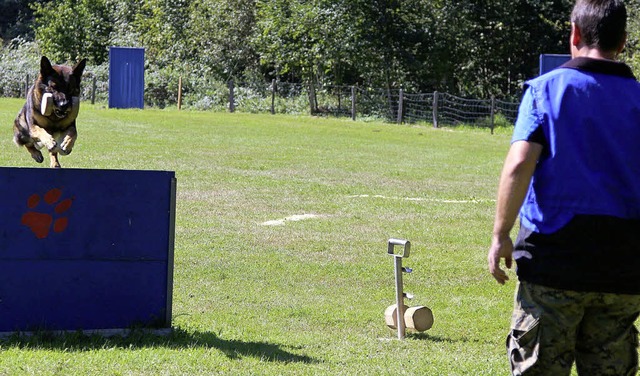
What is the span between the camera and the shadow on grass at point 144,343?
6637 mm

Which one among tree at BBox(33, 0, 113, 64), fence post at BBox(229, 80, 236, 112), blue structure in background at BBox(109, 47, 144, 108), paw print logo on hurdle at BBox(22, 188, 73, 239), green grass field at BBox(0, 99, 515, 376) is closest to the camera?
green grass field at BBox(0, 99, 515, 376)

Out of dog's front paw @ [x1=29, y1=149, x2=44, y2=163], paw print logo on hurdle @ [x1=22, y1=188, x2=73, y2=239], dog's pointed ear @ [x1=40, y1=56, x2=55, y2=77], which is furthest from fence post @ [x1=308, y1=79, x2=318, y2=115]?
paw print logo on hurdle @ [x1=22, y1=188, x2=73, y2=239]

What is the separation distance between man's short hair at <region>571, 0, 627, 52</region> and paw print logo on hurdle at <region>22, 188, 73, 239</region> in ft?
12.7

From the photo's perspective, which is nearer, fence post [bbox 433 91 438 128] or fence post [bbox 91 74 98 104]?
fence post [bbox 433 91 438 128]

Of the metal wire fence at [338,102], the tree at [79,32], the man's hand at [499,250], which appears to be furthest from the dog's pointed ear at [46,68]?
the tree at [79,32]

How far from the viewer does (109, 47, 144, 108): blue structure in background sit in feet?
139

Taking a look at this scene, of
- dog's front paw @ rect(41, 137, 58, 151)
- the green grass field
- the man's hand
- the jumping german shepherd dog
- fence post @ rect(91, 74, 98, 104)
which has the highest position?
fence post @ rect(91, 74, 98, 104)

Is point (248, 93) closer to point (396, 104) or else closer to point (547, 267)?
point (396, 104)

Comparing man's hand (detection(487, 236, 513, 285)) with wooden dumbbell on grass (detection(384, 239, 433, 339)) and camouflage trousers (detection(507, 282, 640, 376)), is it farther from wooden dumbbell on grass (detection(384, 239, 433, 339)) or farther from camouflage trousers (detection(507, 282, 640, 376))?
wooden dumbbell on grass (detection(384, 239, 433, 339))

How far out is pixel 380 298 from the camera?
30.7 feet

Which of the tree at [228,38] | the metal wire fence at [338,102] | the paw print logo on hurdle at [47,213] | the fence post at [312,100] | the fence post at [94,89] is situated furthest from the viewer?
the tree at [228,38]

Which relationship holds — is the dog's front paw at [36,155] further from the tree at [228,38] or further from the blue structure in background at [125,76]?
the tree at [228,38]

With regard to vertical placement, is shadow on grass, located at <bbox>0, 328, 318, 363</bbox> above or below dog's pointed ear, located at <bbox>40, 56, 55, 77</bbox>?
below

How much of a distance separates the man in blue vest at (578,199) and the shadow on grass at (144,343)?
2773mm
